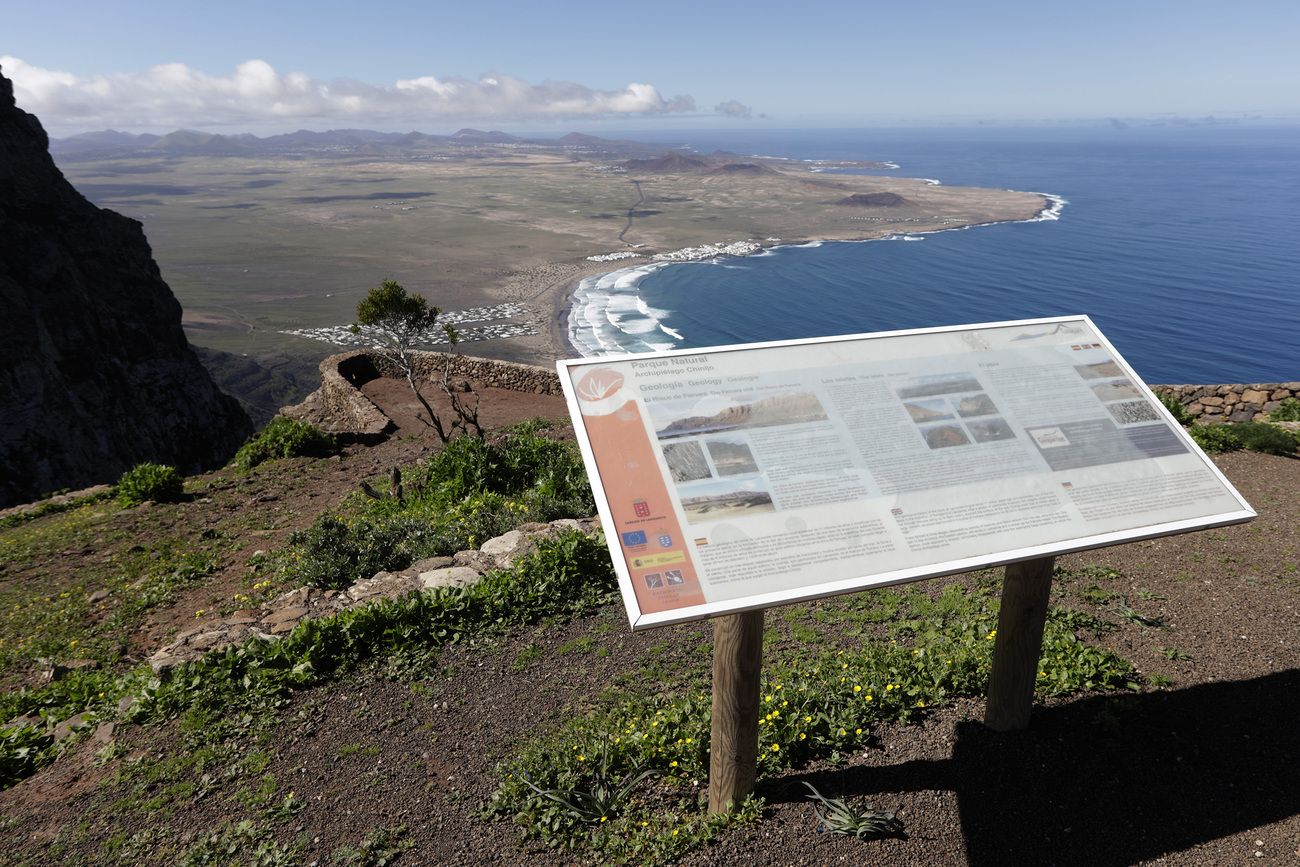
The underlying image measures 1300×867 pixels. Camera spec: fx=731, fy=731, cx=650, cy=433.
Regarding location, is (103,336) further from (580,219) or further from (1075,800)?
(580,219)

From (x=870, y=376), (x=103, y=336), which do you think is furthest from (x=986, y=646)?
(x=103, y=336)

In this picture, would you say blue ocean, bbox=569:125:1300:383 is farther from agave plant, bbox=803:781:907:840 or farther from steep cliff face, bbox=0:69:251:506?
agave plant, bbox=803:781:907:840

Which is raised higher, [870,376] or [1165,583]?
[870,376]

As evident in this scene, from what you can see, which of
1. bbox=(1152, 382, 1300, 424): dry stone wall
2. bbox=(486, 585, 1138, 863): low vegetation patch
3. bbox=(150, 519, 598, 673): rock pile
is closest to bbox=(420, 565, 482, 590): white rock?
bbox=(150, 519, 598, 673): rock pile

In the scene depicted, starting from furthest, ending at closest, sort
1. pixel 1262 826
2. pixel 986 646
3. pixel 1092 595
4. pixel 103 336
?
pixel 103 336, pixel 1092 595, pixel 986 646, pixel 1262 826

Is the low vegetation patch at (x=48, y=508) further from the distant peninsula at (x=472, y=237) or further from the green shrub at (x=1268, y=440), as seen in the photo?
the distant peninsula at (x=472, y=237)

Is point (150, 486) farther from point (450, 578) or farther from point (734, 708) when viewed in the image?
point (734, 708)
